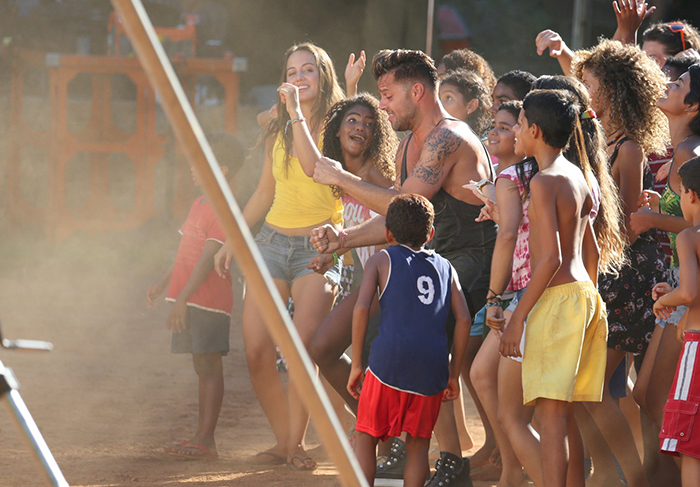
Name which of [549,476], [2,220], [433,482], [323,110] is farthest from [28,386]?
[2,220]

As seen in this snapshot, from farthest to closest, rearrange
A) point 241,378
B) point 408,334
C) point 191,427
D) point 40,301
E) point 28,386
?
1. point 40,301
2. point 241,378
3. point 28,386
4. point 191,427
5. point 408,334

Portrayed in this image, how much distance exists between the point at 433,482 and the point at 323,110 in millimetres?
1963

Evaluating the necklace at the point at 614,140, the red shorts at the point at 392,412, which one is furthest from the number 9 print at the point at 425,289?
the necklace at the point at 614,140

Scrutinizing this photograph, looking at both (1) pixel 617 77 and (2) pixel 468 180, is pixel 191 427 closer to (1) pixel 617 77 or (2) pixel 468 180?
(2) pixel 468 180

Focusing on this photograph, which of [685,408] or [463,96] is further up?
[463,96]

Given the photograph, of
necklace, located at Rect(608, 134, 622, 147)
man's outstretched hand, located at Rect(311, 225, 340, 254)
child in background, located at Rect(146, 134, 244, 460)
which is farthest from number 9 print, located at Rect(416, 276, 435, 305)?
child in background, located at Rect(146, 134, 244, 460)

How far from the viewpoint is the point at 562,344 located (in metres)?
3.21

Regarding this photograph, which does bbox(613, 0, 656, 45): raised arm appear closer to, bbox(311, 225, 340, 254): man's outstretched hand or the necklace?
the necklace

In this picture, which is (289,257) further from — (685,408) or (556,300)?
(685,408)

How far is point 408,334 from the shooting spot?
3.43 m

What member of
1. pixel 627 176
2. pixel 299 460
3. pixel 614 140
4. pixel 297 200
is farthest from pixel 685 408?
pixel 297 200

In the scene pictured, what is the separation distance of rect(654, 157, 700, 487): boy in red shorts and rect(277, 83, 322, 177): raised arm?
172 cm

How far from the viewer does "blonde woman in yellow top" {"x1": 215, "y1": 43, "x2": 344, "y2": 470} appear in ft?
14.3

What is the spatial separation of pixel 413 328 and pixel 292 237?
1184mm
